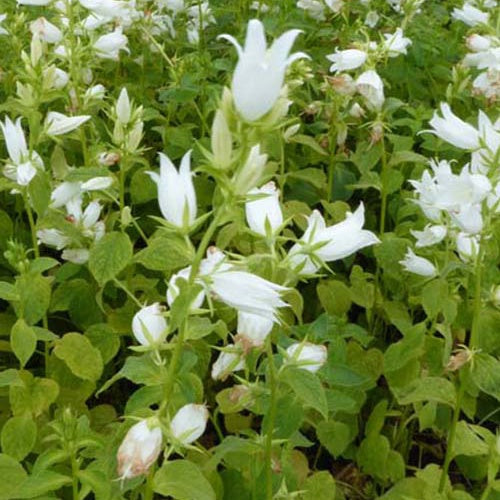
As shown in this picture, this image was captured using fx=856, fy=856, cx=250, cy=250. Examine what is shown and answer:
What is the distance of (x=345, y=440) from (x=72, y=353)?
29.5 inches

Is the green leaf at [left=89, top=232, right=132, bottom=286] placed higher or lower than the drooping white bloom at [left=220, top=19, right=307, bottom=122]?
lower

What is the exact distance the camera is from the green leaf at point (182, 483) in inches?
60.1

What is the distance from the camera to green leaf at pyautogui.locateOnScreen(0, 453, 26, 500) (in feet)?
5.82

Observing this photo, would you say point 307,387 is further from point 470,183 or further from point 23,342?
point 23,342

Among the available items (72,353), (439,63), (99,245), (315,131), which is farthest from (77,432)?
(439,63)

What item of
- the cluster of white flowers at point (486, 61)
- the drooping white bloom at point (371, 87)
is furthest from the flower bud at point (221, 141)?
the cluster of white flowers at point (486, 61)

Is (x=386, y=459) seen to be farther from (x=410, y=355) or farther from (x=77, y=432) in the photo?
(x=77, y=432)

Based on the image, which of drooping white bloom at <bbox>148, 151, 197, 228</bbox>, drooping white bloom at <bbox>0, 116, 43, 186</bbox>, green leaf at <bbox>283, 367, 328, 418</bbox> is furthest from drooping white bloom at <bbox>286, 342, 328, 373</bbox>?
drooping white bloom at <bbox>0, 116, 43, 186</bbox>

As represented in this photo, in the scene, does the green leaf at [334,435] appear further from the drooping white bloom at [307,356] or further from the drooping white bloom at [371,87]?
the drooping white bloom at [371,87]

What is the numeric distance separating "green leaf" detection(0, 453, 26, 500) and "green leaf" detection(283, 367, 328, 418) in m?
0.62

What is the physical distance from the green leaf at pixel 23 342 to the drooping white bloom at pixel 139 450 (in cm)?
74

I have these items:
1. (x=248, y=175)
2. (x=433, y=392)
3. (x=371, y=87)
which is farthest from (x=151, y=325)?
(x=371, y=87)

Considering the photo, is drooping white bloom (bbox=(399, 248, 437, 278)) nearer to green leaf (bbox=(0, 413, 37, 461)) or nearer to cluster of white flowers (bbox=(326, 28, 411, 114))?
cluster of white flowers (bbox=(326, 28, 411, 114))

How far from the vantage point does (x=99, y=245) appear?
2.26 m
